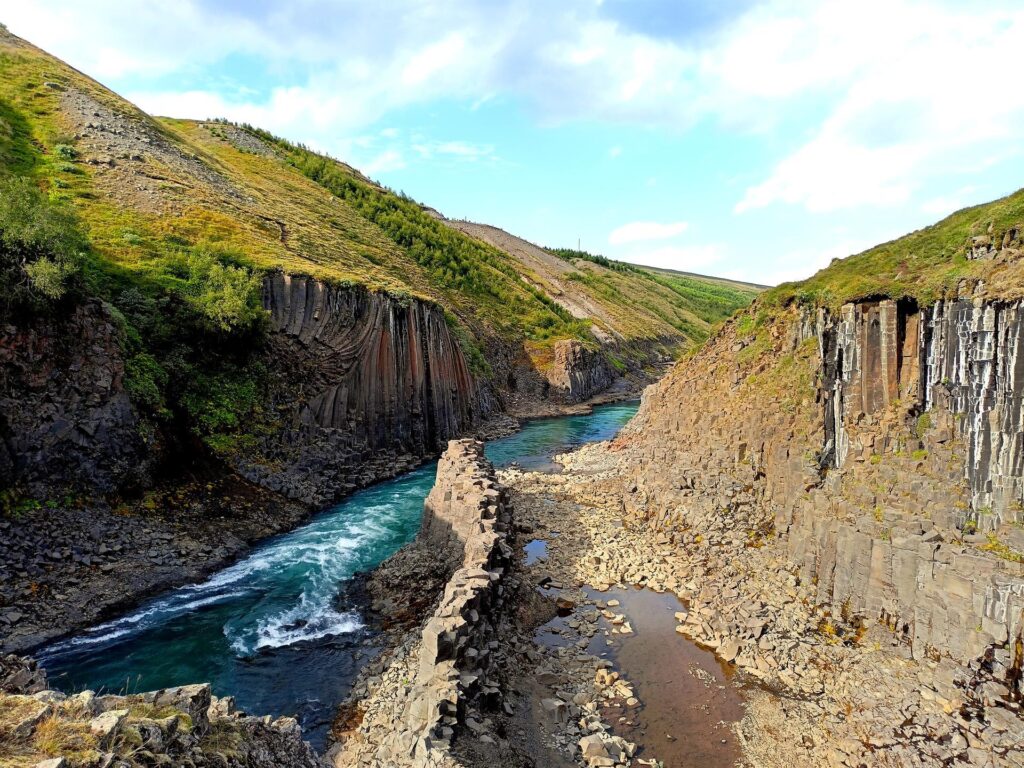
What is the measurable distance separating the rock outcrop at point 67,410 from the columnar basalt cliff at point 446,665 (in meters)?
13.1

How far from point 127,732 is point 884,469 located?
2174 cm

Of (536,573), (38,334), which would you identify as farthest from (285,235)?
(536,573)

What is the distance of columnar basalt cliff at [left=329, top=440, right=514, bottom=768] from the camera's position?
12897mm

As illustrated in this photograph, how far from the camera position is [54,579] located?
19.9m

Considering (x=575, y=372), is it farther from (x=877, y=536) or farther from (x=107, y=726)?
(x=107, y=726)

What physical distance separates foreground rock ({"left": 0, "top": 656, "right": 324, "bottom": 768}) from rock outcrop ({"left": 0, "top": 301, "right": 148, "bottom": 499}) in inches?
591

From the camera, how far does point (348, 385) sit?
126 ft

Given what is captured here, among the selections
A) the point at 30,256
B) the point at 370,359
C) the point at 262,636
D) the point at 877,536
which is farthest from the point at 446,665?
the point at 370,359

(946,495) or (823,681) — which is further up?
(946,495)

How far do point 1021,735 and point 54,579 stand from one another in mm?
29085

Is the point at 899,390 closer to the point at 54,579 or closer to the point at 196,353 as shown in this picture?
the point at 54,579

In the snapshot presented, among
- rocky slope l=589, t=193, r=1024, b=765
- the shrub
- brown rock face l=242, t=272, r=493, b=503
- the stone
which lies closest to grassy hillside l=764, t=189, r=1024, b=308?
rocky slope l=589, t=193, r=1024, b=765

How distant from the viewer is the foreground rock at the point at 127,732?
21.9 feet

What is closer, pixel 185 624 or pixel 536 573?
pixel 185 624
